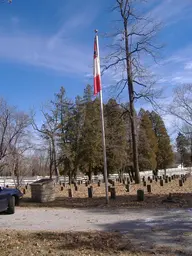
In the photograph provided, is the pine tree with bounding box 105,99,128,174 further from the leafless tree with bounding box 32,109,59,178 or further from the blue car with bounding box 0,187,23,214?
the blue car with bounding box 0,187,23,214

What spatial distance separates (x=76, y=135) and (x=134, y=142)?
18696mm

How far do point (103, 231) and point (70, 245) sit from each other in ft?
4.61

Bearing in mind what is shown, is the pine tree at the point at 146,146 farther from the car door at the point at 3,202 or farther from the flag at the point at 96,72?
the car door at the point at 3,202

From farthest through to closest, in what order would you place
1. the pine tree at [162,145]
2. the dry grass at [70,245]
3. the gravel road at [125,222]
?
the pine tree at [162,145] → the gravel road at [125,222] → the dry grass at [70,245]

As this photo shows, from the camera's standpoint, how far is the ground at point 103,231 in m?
5.32

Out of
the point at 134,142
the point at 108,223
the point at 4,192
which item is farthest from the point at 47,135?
the point at 108,223

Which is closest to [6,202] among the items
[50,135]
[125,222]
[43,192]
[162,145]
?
[43,192]

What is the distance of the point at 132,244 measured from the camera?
5.64m

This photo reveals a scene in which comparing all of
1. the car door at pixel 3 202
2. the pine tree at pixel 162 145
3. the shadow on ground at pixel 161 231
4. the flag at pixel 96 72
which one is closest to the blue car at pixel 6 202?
the car door at pixel 3 202

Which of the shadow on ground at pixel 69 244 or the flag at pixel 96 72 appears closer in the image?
the shadow on ground at pixel 69 244

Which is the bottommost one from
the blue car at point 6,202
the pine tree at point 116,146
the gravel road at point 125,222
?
the gravel road at point 125,222

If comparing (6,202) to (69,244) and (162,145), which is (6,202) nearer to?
(69,244)

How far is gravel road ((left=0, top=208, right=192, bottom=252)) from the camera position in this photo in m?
6.09

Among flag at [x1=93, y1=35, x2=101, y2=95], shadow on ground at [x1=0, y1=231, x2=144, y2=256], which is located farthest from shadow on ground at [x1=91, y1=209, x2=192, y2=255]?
flag at [x1=93, y1=35, x2=101, y2=95]
